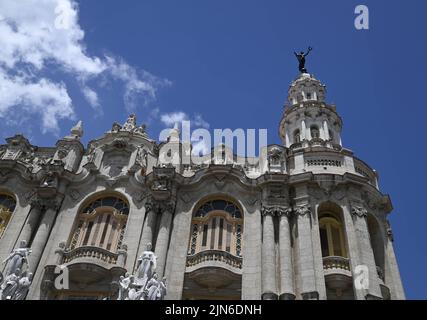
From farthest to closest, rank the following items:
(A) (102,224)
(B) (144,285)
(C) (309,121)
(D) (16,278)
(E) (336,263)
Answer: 1. (C) (309,121)
2. (A) (102,224)
3. (E) (336,263)
4. (D) (16,278)
5. (B) (144,285)

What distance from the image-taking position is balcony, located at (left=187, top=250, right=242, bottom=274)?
22375mm

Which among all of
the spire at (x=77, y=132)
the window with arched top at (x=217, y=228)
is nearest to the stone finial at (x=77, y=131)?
the spire at (x=77, y=132)

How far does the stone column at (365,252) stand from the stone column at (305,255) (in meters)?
2.20

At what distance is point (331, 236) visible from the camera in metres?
24.6

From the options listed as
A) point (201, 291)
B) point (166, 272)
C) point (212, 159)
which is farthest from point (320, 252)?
point (212, 159)

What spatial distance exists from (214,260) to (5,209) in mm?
13442

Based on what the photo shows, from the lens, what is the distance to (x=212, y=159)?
94.1 ft

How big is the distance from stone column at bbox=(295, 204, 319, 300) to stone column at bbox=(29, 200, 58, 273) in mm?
13358

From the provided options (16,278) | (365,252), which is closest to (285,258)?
(365,252)

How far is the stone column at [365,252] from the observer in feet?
67.8

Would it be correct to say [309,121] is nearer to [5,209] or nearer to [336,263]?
[336,263]

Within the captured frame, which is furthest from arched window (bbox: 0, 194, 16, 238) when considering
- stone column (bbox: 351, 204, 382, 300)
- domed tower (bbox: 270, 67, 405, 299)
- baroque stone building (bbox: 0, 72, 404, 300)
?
stone column (bbox: 351, 204, 382, 300)
